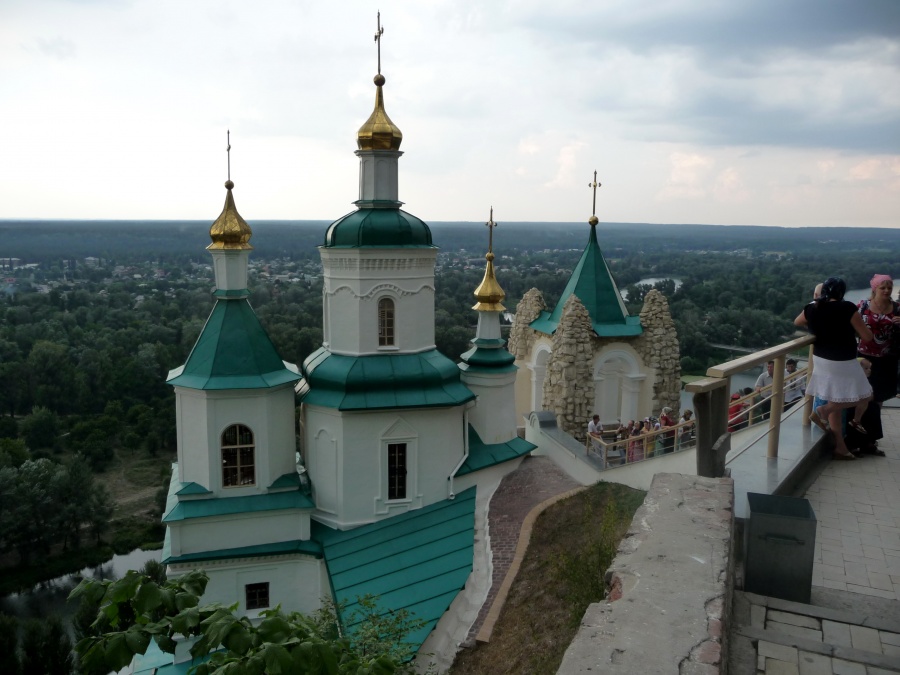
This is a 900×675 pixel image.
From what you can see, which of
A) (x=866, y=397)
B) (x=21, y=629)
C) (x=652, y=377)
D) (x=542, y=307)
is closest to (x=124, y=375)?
(x=21, y=629)

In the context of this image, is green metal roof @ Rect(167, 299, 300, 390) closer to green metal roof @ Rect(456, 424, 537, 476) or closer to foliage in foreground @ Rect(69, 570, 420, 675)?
green metal roof @ Rect(456, 424, 537, 476)

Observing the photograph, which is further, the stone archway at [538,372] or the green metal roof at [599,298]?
the stone archway at [538,372]

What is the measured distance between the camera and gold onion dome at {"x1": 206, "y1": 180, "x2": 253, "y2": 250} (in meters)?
12.5

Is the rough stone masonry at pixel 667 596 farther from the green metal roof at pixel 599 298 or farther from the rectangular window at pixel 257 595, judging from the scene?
the green metal roof at pixel 599 298

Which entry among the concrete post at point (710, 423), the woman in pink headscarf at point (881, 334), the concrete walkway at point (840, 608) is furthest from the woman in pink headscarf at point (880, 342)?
the concrete post at point (710, 423)

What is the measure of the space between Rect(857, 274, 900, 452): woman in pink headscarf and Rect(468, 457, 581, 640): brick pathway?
519 centimetres

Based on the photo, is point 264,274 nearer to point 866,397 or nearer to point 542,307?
point 542,307

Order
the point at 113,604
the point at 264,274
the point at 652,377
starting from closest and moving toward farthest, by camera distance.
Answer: the point at 113,604 < the point at 652,377 < the point at 264,274

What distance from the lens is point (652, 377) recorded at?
1616 cm

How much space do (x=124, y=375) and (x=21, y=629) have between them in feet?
88.7

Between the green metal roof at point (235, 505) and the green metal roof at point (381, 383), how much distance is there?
168 cm

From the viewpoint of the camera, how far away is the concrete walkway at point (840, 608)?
3.54 meters

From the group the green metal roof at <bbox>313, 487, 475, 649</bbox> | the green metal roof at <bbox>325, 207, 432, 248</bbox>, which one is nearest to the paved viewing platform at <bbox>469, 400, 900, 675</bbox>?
the green metal roof at <bbox>313, 487, 475, 649</bbox>

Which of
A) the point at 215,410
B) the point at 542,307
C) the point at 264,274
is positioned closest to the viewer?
the point at 215,410
